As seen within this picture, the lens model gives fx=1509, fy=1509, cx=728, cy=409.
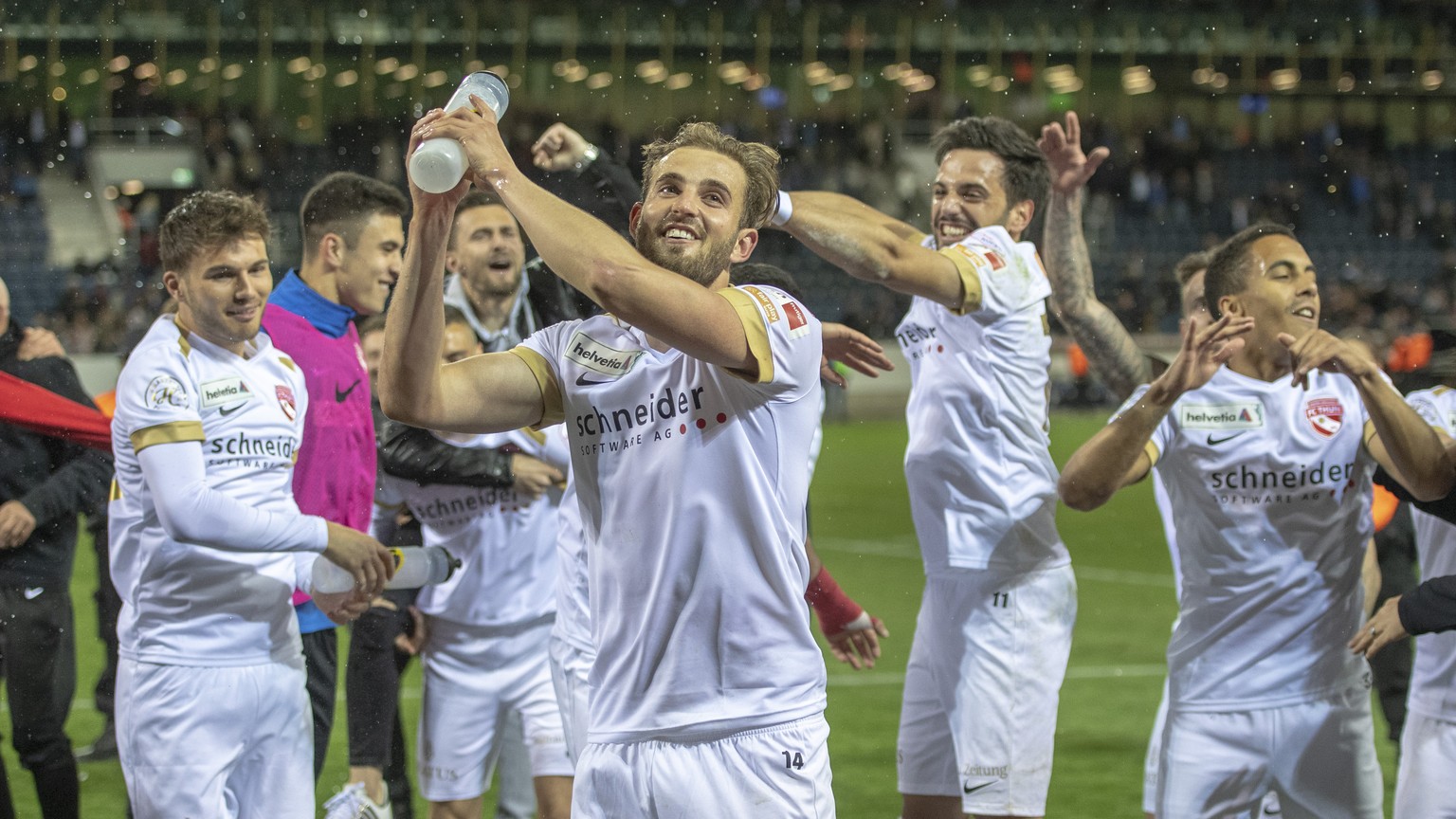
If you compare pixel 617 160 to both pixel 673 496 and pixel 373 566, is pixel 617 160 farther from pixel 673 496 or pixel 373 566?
pixel 673 496

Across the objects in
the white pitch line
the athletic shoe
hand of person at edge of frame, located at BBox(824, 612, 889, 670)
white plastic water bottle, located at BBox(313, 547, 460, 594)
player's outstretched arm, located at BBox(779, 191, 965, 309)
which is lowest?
the white pitch line

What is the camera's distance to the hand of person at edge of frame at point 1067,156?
478cm

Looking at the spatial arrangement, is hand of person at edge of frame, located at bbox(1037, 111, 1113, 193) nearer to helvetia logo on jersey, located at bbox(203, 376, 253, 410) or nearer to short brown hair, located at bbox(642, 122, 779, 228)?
short brown hair, located at bbox(642, 122, 779, 228)

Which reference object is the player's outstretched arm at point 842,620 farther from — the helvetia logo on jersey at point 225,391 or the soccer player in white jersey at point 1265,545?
the helvetia logo on jersey at point 225,391

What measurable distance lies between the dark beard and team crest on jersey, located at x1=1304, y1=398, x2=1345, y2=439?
2.04 metres

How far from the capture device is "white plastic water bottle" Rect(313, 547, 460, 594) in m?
4.18

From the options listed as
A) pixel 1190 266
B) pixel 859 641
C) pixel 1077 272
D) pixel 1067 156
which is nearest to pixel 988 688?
pixel 859 641

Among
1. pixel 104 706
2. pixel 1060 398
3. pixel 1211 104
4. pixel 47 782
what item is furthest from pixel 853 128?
pixel 47 782

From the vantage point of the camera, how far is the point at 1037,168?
195 inches

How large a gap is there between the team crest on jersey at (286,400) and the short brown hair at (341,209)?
71 centimetres

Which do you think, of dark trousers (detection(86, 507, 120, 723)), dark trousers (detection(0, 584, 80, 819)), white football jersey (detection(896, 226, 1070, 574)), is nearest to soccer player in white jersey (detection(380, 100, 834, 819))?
white football jersey (detection(896, 226, 1070, 574))

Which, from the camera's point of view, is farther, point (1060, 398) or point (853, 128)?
point (1060, 398)

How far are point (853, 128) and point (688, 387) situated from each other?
18.4m

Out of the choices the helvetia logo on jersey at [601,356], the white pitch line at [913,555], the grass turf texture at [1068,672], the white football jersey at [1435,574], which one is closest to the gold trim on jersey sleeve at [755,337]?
the helvetia logo on jersey at [601,356]
